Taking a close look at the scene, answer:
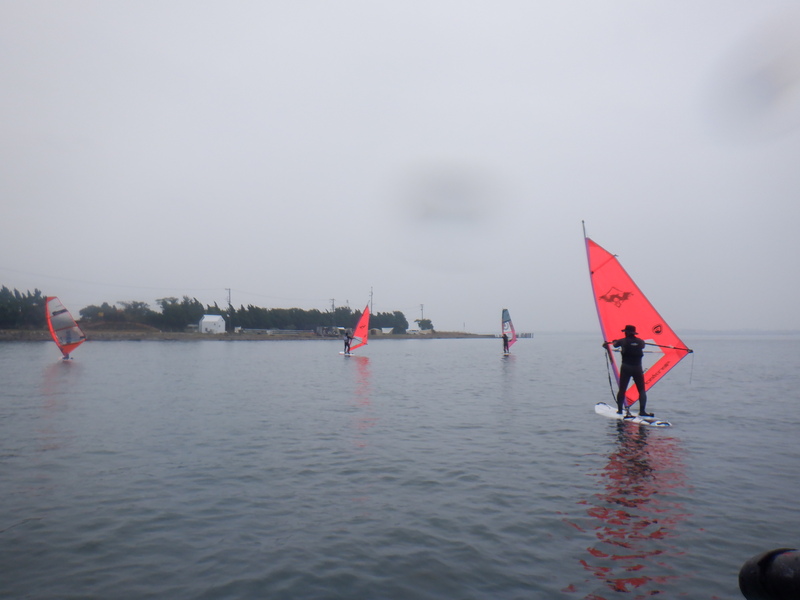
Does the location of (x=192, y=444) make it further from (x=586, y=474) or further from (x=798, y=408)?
(x=798, y=408)

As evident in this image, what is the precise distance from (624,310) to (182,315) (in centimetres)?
10903

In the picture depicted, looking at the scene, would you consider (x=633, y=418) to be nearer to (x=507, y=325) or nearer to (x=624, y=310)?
(x=624, y=310)

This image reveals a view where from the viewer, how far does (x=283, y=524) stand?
672 cm

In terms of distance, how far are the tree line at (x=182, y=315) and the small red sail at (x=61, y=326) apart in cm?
5883

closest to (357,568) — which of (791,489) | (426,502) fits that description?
(426,502)

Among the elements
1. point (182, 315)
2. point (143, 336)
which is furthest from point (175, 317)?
point (143, 336)

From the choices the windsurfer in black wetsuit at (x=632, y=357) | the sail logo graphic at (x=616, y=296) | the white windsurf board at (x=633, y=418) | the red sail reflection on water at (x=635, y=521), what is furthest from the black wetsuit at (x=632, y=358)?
the red sail reflection on water at (x=635, y=521)

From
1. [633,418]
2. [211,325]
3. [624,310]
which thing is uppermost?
[211,325]

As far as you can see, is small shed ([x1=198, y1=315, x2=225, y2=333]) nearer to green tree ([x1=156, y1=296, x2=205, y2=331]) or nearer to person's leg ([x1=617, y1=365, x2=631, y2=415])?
green tree ([x1=156, y1=296, x2=205, y2=331])

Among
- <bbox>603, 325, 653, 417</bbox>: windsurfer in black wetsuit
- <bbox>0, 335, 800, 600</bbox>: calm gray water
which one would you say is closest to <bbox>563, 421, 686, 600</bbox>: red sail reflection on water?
<bbox>0, 335, 800, 600</bbox>: calm gray water

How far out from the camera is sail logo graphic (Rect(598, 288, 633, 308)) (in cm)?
1491

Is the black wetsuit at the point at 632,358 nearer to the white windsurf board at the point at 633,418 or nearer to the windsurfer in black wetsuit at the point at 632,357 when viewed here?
the windsurfer in black wetsuit at the point at 632,357

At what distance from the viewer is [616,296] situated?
15.0 meters

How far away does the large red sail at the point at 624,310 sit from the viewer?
48.5 feet
